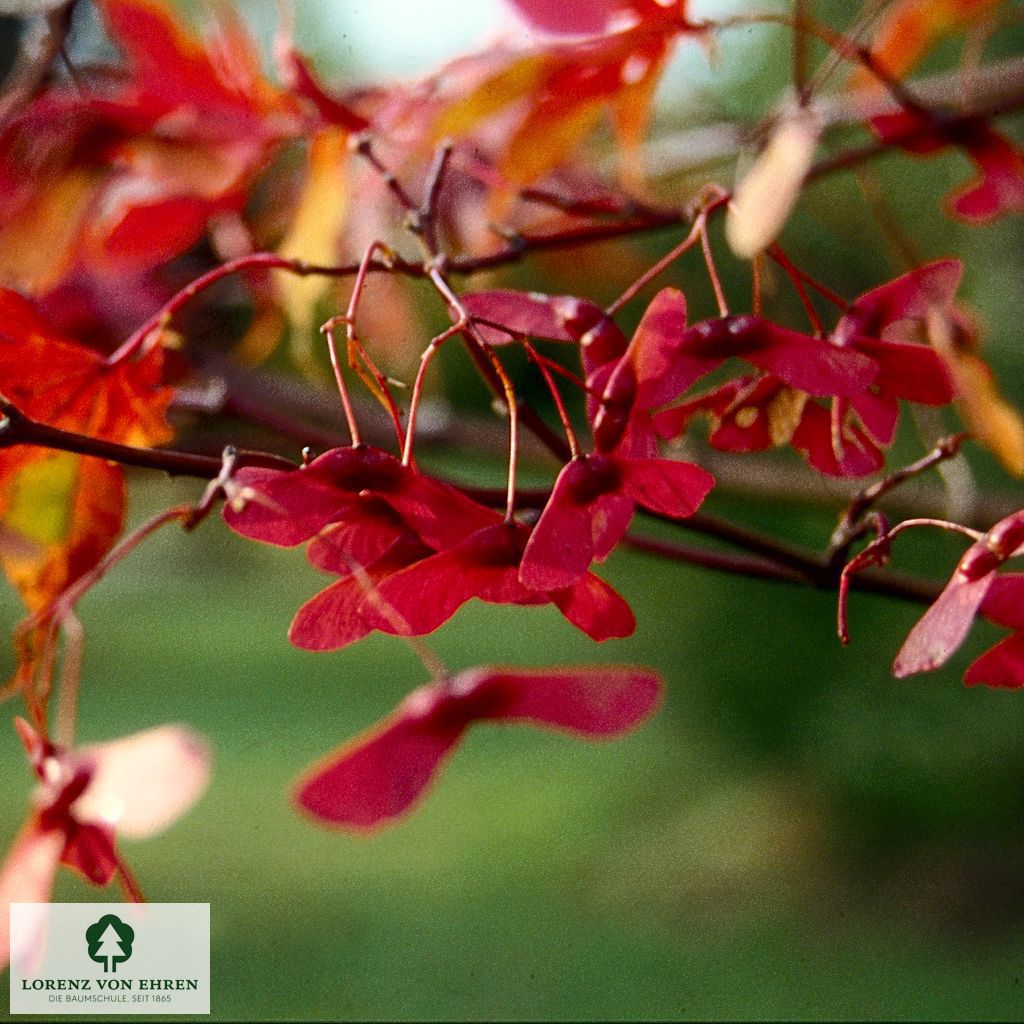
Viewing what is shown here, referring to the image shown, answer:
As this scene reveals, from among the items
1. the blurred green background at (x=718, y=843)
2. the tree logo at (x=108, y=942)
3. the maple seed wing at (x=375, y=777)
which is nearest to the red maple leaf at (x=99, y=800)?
the maple seed wing at (x=375, y=777)

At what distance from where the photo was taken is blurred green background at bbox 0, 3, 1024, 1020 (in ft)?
6.37

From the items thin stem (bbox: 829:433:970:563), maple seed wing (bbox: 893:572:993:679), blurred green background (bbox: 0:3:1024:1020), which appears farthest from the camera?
blurred green background (bbox: 0:3:1024:1020)

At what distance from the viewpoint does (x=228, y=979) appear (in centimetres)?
199

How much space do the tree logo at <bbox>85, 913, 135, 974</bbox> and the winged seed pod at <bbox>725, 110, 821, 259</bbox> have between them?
Answer: 0.33 meters

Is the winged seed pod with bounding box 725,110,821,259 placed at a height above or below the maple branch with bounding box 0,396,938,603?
above

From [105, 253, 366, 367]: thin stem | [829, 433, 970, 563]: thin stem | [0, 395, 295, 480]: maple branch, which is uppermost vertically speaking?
[105, 253, 366, 367]: thin stem

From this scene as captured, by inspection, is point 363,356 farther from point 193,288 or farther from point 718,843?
point 718,843

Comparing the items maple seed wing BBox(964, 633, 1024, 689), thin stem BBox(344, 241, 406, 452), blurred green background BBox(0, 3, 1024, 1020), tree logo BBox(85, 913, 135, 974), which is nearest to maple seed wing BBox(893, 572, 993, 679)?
maple seed wing BBox(964, 633, 1024, 689)

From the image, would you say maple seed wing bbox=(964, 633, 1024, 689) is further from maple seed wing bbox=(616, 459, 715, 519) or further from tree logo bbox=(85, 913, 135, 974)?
tree logo bbox=(85, 913, 135, 974)

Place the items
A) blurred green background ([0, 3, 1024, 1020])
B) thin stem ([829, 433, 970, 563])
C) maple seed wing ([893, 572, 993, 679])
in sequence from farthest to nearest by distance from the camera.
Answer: blurred green background ([0, 3, 1024, 1020]) → thin stem ([829, 433, 970, 563]) → maple seed wing ([893, 572, 993, 679])

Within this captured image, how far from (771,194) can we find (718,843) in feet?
8.06

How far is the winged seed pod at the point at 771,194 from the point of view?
0.90 ft

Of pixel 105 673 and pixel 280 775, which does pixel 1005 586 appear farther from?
pixel 105 673

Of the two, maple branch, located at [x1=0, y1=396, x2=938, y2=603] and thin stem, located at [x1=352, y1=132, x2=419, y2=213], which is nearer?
maple branch, located at [x1=0, y1=396, x2=938, y2=603]
